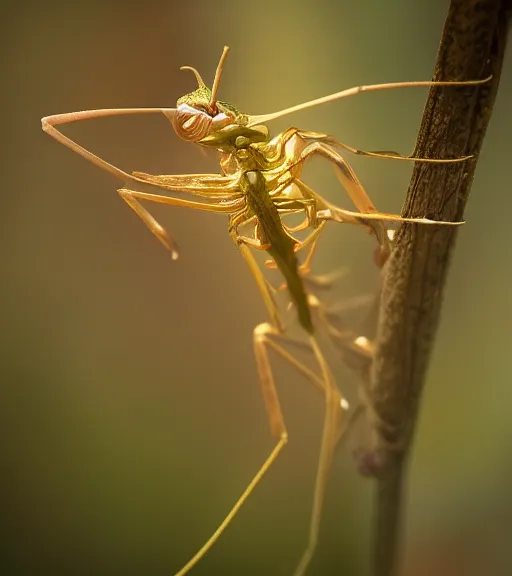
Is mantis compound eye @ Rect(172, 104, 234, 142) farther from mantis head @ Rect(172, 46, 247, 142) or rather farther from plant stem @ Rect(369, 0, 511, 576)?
plant stem @ Rect(369, 0, 511, 576)

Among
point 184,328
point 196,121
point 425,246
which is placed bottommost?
point 184,328

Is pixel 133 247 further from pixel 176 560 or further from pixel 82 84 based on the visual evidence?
pixel 176 560

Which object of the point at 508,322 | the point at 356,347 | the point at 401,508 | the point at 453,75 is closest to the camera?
the point at 453,75

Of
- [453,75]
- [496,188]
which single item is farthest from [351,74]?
[453,75]

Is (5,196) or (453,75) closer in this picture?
(453,75)

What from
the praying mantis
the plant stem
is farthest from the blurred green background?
the praying mantis

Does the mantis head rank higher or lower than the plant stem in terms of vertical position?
higher

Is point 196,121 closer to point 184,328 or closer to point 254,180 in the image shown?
point 254,180

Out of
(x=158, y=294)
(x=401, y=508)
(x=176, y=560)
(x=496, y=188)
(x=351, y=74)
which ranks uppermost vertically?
(x=351, y=74)

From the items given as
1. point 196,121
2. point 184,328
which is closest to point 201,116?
point 196,121
